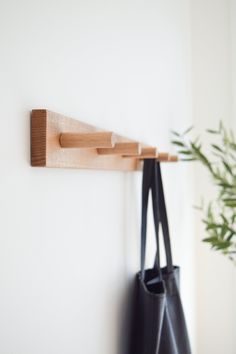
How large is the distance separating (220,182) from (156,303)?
2.34 ft

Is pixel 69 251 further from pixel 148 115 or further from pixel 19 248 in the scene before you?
pixel 148 115

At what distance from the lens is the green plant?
99cm

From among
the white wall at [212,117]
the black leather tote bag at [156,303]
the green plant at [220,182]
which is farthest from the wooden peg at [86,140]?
the white wall at [212,117]

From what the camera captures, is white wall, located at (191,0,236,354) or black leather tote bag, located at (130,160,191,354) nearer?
black leather tote bag, located at (130,160,191,354)

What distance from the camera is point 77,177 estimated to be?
575 millimetres

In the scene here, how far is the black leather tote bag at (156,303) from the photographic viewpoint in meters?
0.71

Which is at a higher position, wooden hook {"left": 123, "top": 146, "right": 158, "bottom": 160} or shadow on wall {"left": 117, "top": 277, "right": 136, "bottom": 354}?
wooden hook {"left": 123, "top": 146, "right": 158, "bottom": 160}

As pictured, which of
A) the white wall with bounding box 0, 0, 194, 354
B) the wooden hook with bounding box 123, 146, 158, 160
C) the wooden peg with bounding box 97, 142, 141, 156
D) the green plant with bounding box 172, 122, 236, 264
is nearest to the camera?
the white wall with bounding box 0, 0, 194, 354

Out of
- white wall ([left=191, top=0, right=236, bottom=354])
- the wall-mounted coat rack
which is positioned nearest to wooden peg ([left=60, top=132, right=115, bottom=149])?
the wall-mounted coat rack

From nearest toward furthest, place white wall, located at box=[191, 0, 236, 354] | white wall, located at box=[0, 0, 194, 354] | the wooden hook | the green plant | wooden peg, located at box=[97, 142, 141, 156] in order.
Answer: white wall, located at box=[0, 0, 194, 354], wooden peg, located at box=[97, 142, 141, 156], the wooden hook, the green plant, white wall, located at box=[191, 0, 236, 354]

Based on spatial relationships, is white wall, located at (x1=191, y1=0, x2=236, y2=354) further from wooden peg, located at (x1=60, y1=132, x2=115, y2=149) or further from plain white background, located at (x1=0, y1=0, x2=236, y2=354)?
wooden peg, located at (x1=60, y1=132, x2=115, y2=149)

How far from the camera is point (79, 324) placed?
1.89 feet

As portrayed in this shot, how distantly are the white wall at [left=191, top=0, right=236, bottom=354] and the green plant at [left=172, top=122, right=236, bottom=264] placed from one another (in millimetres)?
72

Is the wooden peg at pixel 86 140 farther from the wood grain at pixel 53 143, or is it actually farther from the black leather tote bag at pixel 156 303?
the black leather tote bag at pixel 156 303
